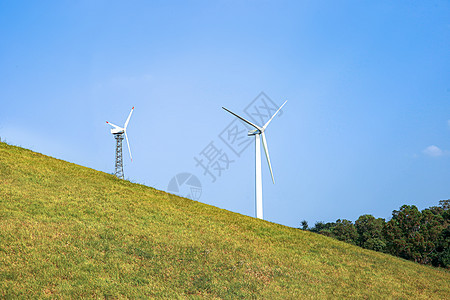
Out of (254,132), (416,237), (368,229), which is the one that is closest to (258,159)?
(254,132)

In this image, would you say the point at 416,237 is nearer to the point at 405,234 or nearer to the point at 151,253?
the point at 405,234

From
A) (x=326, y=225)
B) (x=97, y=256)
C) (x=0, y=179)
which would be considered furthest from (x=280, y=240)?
(x=326, y=225)

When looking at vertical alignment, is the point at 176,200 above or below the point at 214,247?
above

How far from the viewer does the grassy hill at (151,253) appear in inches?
670

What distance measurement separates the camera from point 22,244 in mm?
18750

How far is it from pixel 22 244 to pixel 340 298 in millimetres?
16000

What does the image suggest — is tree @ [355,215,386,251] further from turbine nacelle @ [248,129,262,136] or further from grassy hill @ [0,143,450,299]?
grassy hill @ [0,143,450,299]

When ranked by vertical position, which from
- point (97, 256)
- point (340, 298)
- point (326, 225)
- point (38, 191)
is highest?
point (326, 225)

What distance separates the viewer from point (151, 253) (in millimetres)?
20562

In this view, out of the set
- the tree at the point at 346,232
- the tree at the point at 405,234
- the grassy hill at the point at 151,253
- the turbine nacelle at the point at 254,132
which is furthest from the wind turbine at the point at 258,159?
the tree at the point at 346,232

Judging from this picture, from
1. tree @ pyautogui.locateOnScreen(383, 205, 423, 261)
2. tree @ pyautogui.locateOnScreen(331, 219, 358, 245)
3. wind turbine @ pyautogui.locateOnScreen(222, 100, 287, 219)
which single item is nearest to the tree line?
tree @ pyautogui.locateOnScreen(383, 205, 423, 261)

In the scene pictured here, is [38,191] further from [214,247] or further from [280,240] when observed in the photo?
[280,240]

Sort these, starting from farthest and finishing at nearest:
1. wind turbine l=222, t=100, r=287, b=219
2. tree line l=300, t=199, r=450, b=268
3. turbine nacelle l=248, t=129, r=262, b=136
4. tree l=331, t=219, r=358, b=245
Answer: tree l=331, t=219, r=358, b=245, tree line l=300, t=199, r=450, b=268, turbine nacelle l=248, t=129, r=262, b=136, wind turbine l=222, t=100, r=287, b=219

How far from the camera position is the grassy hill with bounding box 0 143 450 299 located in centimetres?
1702
